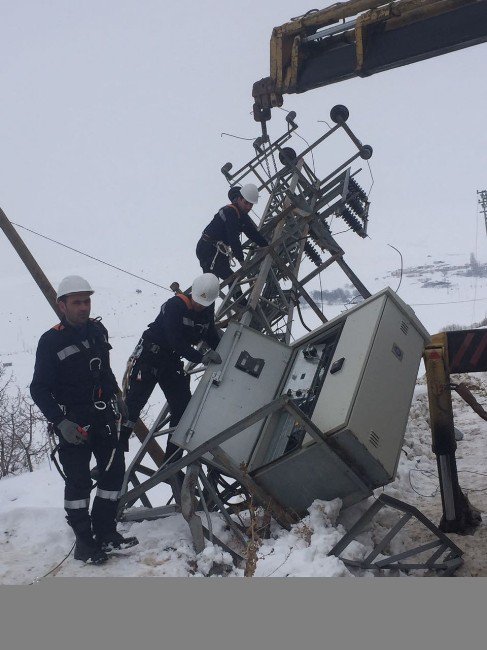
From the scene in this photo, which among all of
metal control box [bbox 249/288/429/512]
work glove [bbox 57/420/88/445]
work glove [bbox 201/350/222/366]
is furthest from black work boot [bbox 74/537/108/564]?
work glove [bbox 201/350/222/366]

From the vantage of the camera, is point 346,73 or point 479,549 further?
point 346,73

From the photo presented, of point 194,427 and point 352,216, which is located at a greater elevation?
point 352,216

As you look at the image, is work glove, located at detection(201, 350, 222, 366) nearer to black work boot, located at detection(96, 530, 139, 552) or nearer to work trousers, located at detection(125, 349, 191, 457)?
work trousers, located at detection(125, 349, 191, 457)

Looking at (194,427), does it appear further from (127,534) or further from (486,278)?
(486,278)

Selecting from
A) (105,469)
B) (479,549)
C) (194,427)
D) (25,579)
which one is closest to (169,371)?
(194,427)

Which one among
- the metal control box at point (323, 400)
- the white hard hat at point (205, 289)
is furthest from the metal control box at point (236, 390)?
the white hard hat at point (205, 289)

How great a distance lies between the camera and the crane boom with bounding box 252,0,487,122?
5355mm

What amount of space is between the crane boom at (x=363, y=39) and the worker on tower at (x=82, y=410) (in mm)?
3382

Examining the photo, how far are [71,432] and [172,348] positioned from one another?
1.50m

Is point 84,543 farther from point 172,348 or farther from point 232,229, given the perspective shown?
point 232,229

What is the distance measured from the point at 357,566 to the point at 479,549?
50.7 inches

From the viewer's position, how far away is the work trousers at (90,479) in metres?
4.50

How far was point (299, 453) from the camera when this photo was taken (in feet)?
14.6

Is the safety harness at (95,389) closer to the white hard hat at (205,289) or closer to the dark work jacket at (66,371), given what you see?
the dark work jacket at (66,371)
